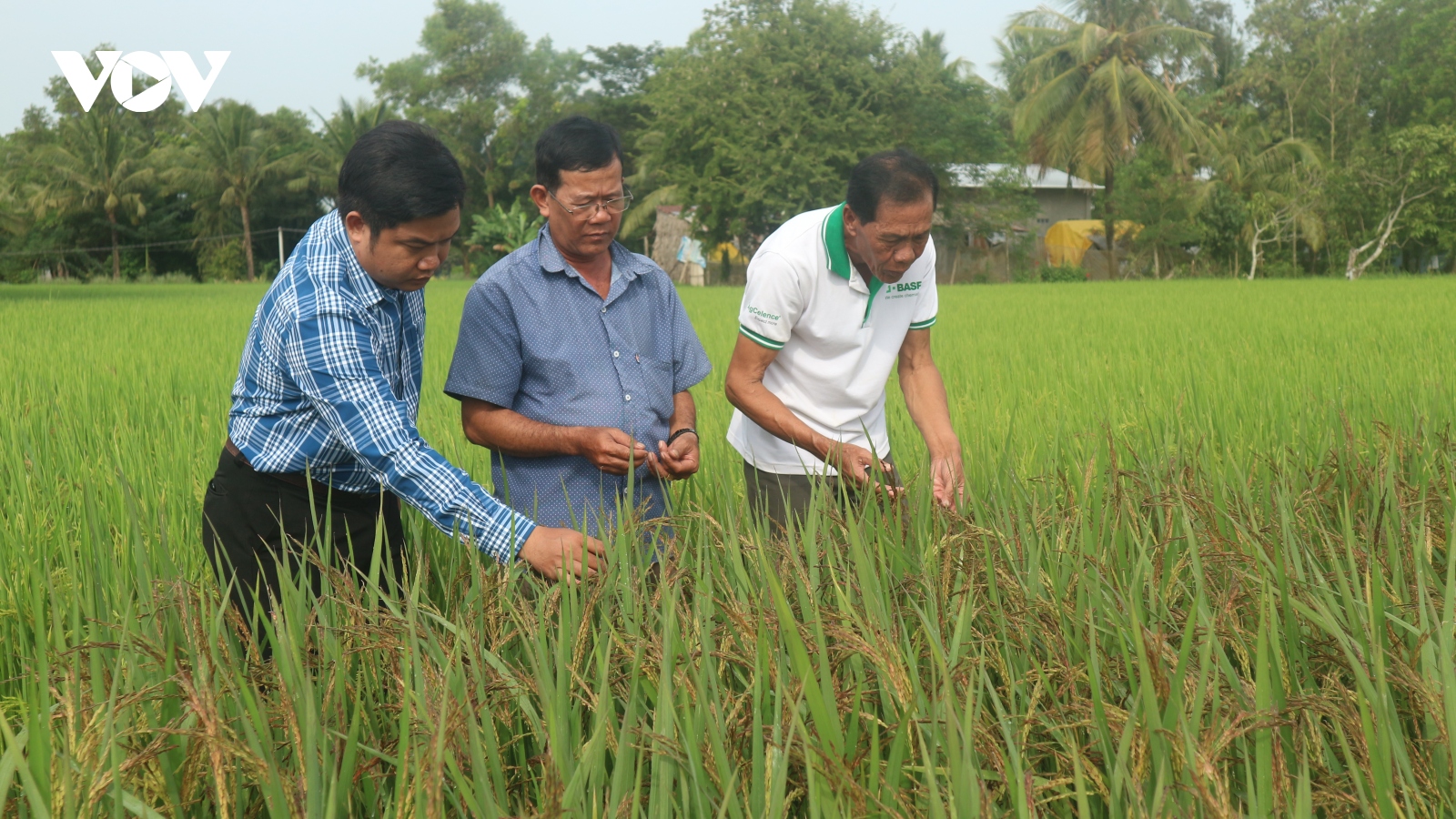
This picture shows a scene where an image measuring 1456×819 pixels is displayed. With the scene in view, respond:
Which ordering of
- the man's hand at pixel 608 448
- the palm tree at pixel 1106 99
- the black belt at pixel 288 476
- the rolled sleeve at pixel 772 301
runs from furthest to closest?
the palm tree at pixel 1106 99 < the rolled sleeve at pixel 772 301 < the man's hand at pixel 608 448 < the black belt at pixel 288 476

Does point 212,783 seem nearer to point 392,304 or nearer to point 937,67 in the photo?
point 392,304

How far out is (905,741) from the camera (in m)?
1.12

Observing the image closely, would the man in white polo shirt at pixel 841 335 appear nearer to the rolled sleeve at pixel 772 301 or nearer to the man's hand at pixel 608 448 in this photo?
the rolled sleeve at pixel 772 301

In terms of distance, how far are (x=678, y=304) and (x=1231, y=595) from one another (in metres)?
1.25

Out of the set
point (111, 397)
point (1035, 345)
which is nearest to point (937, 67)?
point (1035, 345)

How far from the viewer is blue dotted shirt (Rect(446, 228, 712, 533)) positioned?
1993 millimetres

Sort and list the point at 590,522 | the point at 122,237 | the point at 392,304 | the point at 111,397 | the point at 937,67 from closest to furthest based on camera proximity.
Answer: the point at 392,304
the point at 590,522
the point at 111,397
the point at 937,67
the point at 122,237

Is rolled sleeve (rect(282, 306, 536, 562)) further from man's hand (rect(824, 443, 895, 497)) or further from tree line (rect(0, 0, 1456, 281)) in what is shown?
tree line (rect(0, 0, 1456, 281))

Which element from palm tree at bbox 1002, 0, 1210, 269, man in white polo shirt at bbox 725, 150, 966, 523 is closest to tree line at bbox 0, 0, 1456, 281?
palm tree at bbox 1002, 0, 1210, 269

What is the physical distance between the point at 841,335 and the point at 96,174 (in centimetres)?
3536

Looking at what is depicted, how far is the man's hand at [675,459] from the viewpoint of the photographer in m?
1.97

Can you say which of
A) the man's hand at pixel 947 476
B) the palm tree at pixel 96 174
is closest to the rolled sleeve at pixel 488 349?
the man's hand at pixel 947 476

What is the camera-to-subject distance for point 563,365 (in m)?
2.01

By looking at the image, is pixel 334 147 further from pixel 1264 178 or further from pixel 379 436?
pixel 379 436
